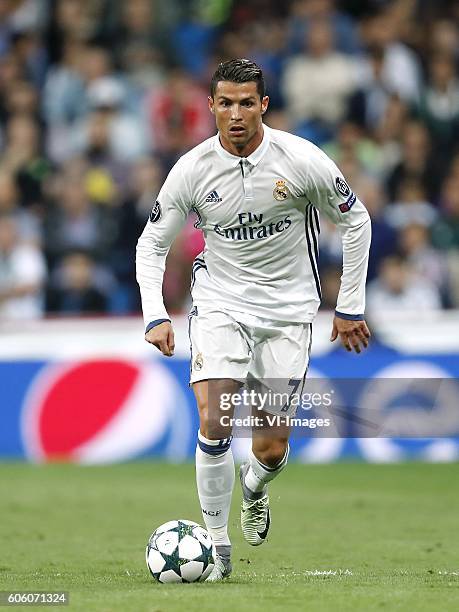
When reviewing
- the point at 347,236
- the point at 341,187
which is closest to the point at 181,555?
the point at 347,236

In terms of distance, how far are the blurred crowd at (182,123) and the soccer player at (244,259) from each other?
6.28m

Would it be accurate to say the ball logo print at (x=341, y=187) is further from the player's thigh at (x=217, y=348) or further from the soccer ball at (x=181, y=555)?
the soccer ball at (x=181, y=555)

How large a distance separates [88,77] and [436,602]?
11.7 meters

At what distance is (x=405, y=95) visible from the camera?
16.7 m

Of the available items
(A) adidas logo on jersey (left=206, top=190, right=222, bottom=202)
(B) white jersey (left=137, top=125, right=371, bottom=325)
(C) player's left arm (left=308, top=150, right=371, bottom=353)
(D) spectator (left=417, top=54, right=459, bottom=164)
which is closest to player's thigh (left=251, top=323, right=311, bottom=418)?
(B) white jersey (left=137, top=125, right=371, bottom=325)

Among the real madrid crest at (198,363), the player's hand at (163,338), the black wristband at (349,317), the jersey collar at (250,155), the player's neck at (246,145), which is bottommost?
the real madrid crest at (198,363)

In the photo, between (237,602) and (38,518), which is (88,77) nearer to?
(38,518)

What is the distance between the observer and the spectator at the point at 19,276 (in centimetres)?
1429

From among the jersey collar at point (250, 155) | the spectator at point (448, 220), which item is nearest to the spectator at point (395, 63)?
the spectator at point (448, 220)

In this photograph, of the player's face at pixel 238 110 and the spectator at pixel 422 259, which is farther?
the spectator at pixel 422 259

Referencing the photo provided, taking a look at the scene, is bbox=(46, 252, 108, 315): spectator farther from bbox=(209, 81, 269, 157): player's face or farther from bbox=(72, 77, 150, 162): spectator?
bbox=(209, 81, 269, 157): player's face

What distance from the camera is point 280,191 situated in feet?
23.8

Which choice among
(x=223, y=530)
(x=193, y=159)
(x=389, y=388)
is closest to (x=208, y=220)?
(x=193, y=159)

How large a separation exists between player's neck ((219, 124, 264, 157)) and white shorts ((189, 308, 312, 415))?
0.84 m
